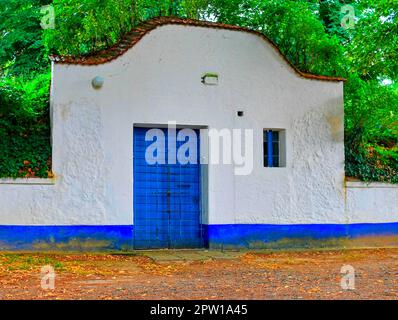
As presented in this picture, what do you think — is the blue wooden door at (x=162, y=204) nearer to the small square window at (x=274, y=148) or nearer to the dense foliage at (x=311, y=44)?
the small square window at (x=274, y=148)

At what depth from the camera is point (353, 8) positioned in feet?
64.7

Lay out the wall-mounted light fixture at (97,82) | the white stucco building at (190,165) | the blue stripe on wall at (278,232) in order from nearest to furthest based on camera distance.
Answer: the white stucco building at (190,165) < the wall-mounted light fixture at (97,82) < the blue stripe on wall at (278,232)

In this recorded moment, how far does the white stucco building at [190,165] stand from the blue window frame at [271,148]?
2 centimetres

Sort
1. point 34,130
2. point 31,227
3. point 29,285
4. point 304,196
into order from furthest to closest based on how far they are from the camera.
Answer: point 304,196
point 34,130
point 31,227
point 29,285

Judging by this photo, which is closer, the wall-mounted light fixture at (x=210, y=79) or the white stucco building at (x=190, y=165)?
the white stucco building at (x=190, y=165)

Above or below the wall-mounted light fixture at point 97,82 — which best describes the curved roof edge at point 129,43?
above

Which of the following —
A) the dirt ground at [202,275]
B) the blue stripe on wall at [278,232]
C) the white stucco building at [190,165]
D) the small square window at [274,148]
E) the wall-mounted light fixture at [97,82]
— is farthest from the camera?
the small square window at [274,148]

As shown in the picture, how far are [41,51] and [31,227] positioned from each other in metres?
9.80

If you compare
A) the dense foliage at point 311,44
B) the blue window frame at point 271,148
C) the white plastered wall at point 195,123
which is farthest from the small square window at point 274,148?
the dense foliage at point 311,44

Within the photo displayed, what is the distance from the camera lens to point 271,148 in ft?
45.6

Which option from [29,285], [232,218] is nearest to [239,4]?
[232,218]

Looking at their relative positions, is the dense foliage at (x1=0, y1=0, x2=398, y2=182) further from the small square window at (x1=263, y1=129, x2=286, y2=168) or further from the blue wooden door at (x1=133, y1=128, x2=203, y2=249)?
the blue wooden door at (x1=133, y1=128, x2=203, y2=249)

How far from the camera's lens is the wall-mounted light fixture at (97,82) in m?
12.3

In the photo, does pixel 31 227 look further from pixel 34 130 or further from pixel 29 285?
pixel 29 285
